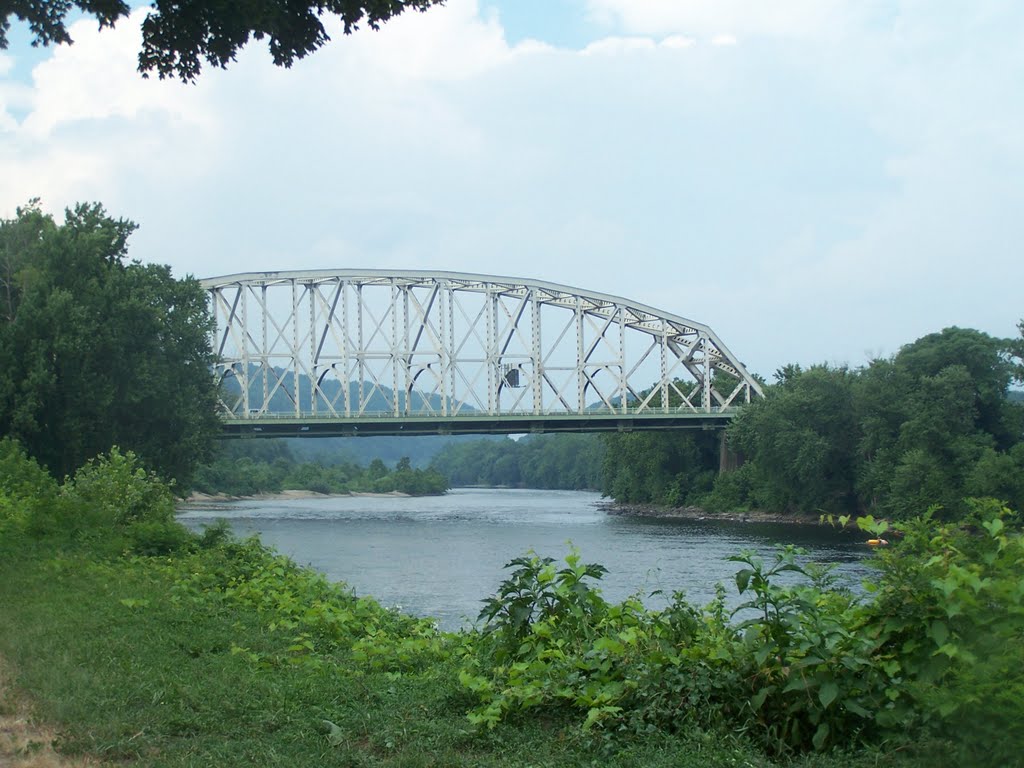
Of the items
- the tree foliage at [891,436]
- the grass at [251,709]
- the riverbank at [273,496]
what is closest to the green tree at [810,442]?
the tree foliage at [891,436]

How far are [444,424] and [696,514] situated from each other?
53.5 ft

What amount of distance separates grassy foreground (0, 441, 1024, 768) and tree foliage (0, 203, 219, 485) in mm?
26550

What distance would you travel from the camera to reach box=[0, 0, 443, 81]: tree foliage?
24.5ft

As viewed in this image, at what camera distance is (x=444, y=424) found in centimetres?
6147

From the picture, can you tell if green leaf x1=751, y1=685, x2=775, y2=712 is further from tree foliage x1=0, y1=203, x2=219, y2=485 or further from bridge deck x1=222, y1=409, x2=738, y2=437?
bridge deck x1=222, y1=409, x2=738, y2=437

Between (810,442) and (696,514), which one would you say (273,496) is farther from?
(810,442)

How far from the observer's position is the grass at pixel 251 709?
5.72 meters

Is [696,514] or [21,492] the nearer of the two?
[21,492]

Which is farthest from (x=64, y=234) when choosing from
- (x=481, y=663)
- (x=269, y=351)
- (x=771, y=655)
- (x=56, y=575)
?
(x=269, y=351)

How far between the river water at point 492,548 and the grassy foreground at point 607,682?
3079 millimetres

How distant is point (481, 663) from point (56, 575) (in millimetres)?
7052

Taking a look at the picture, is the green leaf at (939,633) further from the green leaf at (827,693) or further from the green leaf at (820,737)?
the green leaf at (820,737)

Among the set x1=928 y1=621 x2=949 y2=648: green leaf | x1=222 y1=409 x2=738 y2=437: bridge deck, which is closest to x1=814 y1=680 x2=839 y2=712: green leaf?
x1=928 y1=621 x2=949 y2=648: green leaf

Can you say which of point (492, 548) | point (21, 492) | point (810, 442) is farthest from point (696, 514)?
point (21, 492)
